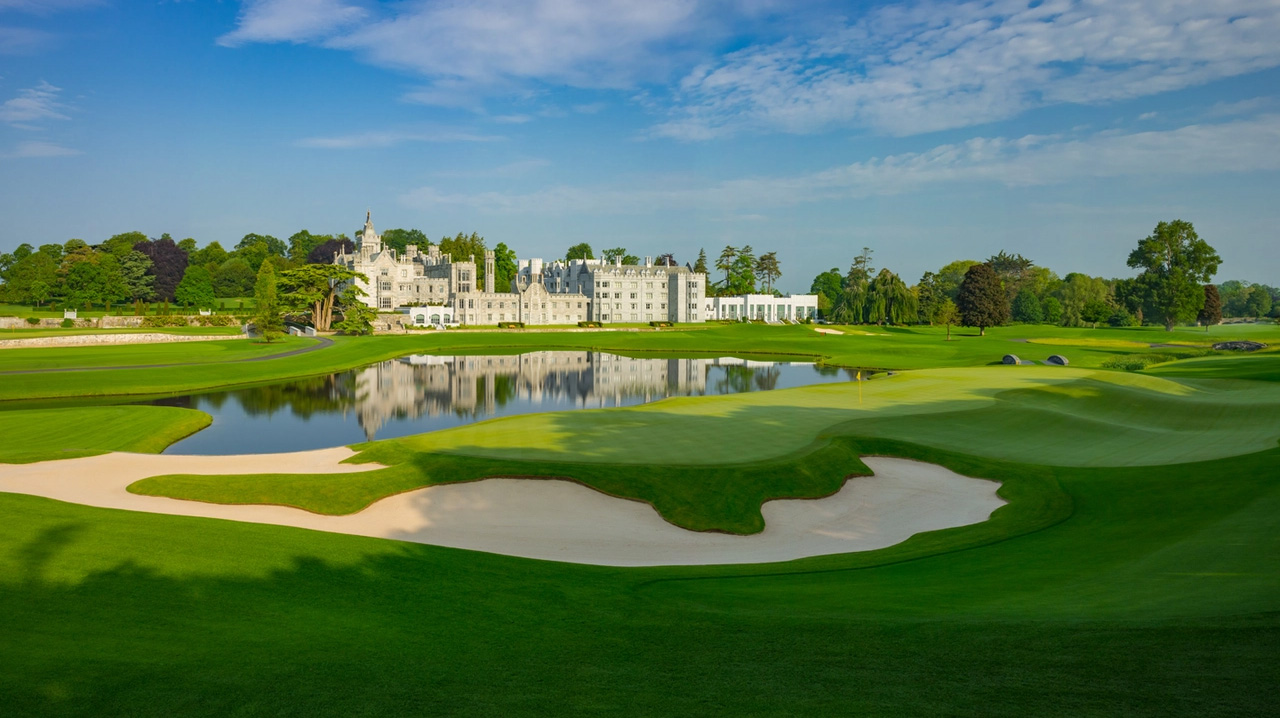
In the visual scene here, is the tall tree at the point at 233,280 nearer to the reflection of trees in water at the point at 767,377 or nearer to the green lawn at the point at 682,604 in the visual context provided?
the reflection of trees in water at the point at 767,377

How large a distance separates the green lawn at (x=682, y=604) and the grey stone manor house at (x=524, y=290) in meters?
104

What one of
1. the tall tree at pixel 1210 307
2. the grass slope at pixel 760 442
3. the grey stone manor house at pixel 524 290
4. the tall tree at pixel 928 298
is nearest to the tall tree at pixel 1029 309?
the tall tree at pixel 928 298

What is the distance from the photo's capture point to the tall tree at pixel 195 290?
13362cm

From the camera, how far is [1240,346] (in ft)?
219

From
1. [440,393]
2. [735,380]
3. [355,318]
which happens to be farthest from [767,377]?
[355,318]

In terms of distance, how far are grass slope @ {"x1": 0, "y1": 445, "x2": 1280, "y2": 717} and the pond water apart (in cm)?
1912

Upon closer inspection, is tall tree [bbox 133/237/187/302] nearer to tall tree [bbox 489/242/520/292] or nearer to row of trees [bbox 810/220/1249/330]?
tall tree [bbox 489/242/520/292]

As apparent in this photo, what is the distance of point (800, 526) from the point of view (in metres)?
16.1

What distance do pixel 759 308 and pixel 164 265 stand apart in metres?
116

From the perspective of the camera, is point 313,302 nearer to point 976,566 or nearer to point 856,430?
point 856,430

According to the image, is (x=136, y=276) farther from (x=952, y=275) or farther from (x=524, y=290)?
(x=952, y=275)

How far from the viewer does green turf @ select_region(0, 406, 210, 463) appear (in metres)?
23.8

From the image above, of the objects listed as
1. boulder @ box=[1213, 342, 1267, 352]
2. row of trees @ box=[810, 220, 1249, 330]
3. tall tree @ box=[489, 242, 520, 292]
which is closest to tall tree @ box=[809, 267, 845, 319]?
row of trees @ box=[810, 220, 1249, 330]

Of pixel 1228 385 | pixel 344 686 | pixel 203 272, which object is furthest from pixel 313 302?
pixel 344 686
